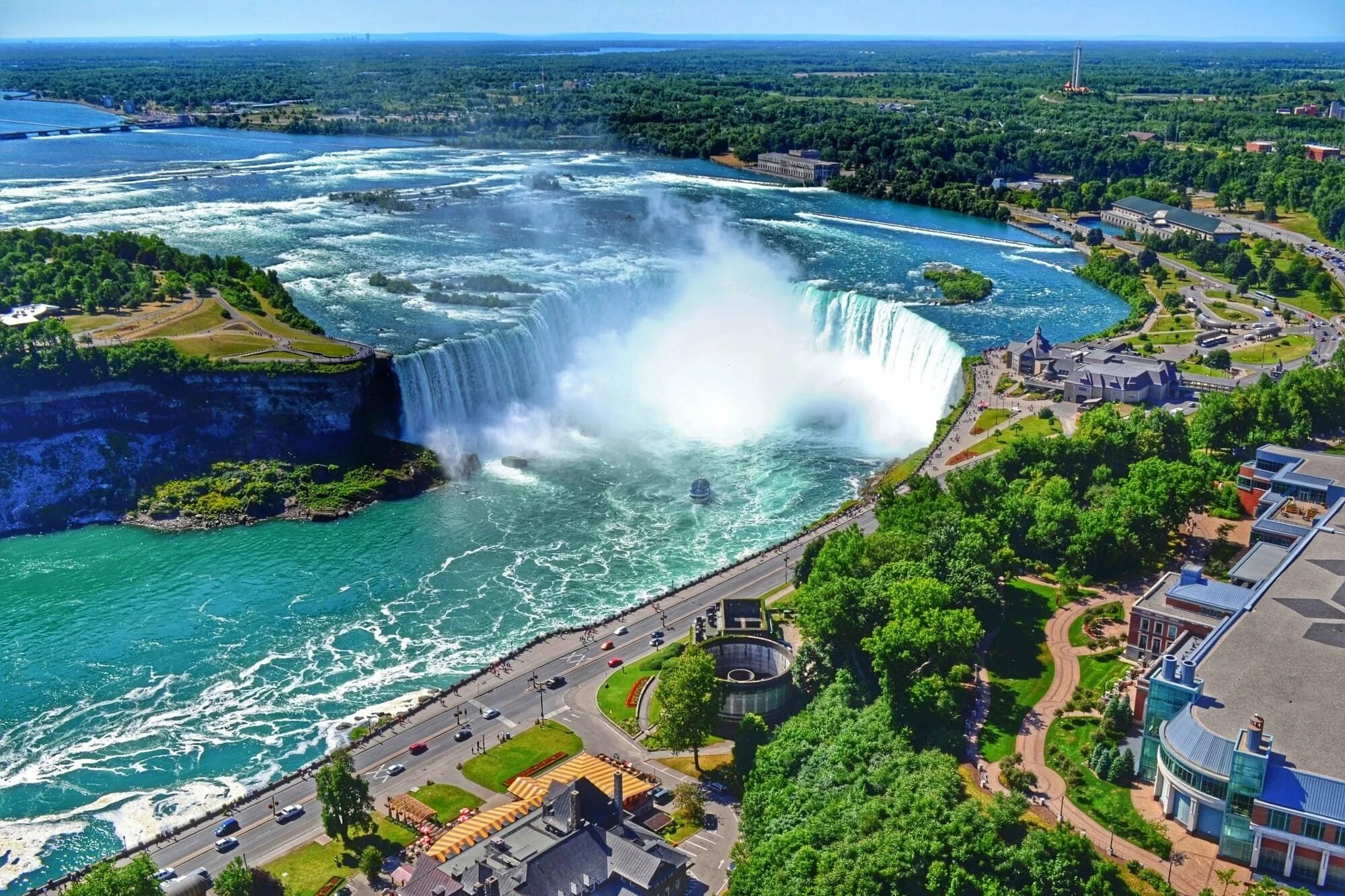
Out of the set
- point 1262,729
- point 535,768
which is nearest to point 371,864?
point 535,768

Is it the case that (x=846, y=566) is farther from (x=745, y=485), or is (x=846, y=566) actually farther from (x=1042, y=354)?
(x=1042, y=354)

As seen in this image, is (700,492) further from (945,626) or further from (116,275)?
(116,275)

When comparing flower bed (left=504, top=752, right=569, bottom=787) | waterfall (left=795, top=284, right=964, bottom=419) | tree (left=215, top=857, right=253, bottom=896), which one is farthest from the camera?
waterfall (left=795, top=284, right=964, bottom=419)

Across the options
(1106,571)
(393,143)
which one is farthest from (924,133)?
(1106,571)

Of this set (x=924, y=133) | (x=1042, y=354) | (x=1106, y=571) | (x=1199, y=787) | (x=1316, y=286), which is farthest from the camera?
(x=924, y=133)

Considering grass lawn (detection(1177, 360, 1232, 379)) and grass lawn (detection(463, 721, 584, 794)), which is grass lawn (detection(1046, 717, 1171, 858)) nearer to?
grass lawn (detection(463, 721, 584, 794))

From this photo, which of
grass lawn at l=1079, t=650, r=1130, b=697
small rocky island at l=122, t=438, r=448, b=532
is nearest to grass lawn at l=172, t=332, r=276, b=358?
small rocky island at l=122, t=438, r=448, b=532
